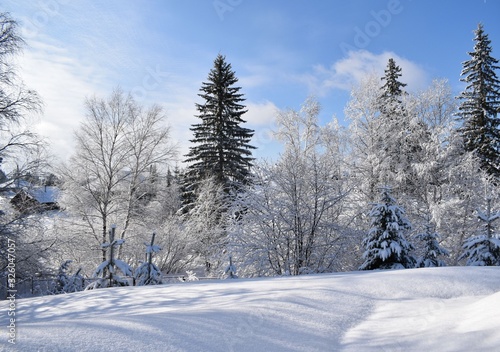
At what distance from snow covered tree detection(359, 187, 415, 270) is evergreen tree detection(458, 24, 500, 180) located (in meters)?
13.4

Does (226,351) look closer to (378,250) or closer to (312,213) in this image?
(378,250)

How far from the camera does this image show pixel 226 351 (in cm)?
291

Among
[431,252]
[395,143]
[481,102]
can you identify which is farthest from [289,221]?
[481,102]

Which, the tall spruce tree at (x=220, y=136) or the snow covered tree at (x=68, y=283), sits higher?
the tall spruce tree at (x=220, y=136)

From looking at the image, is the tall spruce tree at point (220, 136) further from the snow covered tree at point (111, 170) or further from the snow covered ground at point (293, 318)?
the snow covered ground at point (293, 318)

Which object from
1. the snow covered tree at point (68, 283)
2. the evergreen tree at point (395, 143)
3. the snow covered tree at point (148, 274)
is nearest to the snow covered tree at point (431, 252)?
the evergreen tree at point (395, 143)

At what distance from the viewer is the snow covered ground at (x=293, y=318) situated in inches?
116

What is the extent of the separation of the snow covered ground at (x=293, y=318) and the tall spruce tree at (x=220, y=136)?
47.4 feet

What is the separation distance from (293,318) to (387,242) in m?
6.28

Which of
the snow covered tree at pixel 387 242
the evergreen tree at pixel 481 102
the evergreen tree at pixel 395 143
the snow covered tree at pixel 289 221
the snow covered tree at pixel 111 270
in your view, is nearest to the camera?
the snow covered tree at pixel 111 270

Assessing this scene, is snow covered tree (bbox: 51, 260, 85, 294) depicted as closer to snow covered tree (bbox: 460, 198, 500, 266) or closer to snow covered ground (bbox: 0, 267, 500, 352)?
snow covered ground (bbox: 0, 267, 500, 352)

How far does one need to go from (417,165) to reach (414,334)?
47.0 ft

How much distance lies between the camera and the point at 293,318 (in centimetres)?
380

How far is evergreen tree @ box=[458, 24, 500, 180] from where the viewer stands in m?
18.9
